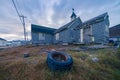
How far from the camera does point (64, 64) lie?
3.62 m

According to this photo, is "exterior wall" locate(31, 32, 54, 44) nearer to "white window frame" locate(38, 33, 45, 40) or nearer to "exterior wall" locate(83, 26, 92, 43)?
"white window frame" locate(38, 33, 45, 40)

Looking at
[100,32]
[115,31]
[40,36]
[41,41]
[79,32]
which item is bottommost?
[41,41]

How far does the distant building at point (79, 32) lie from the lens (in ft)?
38.3

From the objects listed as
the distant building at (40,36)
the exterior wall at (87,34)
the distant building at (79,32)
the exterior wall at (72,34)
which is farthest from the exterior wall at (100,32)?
the distant building at (40,36)

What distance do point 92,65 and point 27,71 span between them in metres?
2.86

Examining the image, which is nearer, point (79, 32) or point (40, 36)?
point (79, 32)

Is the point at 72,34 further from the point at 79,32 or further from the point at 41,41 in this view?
the point at 41,41

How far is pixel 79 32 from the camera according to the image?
15.4 metres

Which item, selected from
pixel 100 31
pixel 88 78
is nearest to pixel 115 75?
pixel 88 78

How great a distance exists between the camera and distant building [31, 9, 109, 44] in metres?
11.7

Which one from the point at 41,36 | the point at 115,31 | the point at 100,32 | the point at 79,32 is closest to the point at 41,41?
the point at 41,36

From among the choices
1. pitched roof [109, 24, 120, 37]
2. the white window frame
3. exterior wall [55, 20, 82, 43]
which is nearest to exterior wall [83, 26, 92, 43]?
exterior wall [55, 20, 82, 43]

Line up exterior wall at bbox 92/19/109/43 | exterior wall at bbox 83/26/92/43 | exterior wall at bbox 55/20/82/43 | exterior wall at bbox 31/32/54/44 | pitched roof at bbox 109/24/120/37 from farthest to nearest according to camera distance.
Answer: pitched roof at bbox 109/24/120/37 → exterior wall at bbox 31/32/54/44 → exterior wall at bbox 55/20/82/43 → exterior wall at bbox 83/26/92/43 → exterior wall at bbox 92/19/109/43

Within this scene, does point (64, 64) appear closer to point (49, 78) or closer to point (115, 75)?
point (49, 78)
